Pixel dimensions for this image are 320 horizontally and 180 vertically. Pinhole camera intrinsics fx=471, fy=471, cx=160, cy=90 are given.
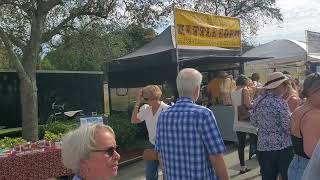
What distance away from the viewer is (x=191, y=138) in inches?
138

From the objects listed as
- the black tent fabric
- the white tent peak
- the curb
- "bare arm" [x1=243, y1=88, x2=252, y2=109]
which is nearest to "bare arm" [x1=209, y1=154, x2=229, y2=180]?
"bare arm" [x1=243, y1=88, x2=252, y2=109]

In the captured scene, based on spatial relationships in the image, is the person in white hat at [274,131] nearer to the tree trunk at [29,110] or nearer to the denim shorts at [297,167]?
the denim shorts at [297,167]

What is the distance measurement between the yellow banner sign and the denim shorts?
591cm

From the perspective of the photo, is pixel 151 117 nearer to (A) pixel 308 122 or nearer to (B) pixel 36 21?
(A) pixel 308 122

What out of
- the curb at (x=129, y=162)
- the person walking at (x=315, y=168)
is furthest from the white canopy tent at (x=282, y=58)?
the person walking at (x=315, y=168)

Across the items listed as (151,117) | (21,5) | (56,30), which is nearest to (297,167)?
(151,117)

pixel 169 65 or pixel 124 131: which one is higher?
pixel 169 65

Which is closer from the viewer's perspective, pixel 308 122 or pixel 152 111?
pixel 308 122

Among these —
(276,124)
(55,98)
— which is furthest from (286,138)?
(55,98)

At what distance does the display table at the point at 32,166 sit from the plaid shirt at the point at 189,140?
3062 mm

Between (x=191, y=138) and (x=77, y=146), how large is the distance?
148 centimetres

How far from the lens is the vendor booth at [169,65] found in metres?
10.9

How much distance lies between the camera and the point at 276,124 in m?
4.86

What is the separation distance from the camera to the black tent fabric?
1138 cm
